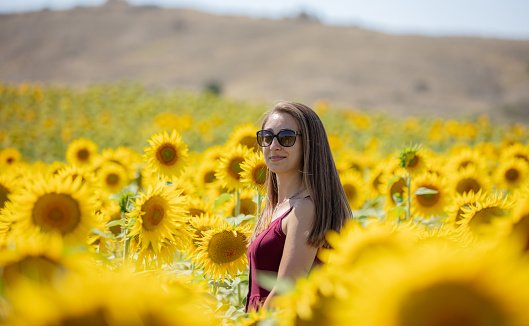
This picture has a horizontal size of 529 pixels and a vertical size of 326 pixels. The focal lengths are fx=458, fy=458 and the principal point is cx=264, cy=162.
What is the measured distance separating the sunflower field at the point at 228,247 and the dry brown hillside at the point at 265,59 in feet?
92.2

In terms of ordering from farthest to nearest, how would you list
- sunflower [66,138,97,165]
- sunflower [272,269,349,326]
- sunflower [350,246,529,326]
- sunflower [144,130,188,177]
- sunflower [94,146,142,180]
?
sunflower [66,138,97,165] → sunflower [94,146,142,180] → sunflower [144,130,188,177] → sunflower [272,269,349,326] → sunflower [350,246,529,326]

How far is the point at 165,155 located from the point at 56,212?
161cm

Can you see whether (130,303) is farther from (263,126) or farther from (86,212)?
(263,126)

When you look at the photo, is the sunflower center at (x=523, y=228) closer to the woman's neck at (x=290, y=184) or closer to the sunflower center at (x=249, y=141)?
the woman's neck at (x=290, y=184)

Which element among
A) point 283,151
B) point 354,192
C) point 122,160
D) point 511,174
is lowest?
point 354,192

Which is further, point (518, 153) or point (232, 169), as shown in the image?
point (518, 153)

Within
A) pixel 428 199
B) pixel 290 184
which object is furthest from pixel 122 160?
pixel 428 199

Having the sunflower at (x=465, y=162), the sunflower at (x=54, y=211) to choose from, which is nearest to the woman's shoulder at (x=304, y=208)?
Result: the sunflower at (x=54, y=211)

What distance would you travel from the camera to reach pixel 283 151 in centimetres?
281

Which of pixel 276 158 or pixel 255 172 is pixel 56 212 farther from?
pixel 255 172

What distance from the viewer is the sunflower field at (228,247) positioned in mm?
767

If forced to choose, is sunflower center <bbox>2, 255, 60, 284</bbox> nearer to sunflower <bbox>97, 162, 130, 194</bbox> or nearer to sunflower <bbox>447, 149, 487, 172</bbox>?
sunflower <bbox>97, 162, 130, 194</bbox>

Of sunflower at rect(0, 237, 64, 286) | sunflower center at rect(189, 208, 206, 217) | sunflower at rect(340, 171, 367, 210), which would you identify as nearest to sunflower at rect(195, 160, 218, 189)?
sunflower center at rect(189, 208, 206, 217)

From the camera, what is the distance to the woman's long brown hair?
2.55m
